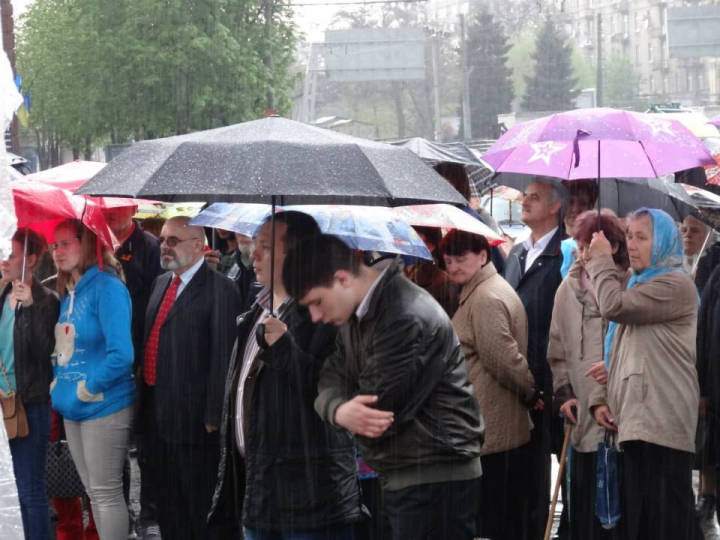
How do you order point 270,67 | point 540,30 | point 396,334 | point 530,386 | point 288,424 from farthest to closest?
point 540,30
point 270,67
point 530,386
point 288,424
point 396,334

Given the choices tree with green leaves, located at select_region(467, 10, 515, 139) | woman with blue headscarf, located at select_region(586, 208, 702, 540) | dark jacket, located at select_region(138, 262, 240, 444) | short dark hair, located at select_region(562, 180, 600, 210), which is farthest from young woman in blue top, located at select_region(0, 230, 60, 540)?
tree with green leaves, located at select_region(467, 10, 515, 139)

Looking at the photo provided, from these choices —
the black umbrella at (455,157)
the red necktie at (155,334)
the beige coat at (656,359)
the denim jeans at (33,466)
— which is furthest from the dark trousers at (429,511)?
the black umbrella at (455,157)

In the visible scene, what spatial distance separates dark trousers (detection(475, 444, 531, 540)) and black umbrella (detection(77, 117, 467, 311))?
2.08m

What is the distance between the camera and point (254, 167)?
3980mm

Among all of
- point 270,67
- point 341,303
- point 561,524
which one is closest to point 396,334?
point 341,303

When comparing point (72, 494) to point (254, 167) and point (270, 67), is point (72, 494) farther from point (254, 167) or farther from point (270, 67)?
point (270, 67)

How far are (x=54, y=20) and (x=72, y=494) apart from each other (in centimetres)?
3309

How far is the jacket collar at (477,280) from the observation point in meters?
5.77

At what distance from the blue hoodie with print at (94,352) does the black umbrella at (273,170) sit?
1566 mm

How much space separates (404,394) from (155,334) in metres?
2.67

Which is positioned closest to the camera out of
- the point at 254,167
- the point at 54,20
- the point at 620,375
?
the point at 254,167

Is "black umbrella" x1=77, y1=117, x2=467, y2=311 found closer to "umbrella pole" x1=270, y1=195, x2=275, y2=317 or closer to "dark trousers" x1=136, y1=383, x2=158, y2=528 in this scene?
"umbrella pole" x1=270, y1=195, x2=275, y2=317

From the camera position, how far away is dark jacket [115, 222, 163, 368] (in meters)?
7.44

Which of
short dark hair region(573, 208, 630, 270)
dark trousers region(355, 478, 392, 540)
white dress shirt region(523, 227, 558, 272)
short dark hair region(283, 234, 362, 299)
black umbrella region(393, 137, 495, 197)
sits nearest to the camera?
short dark hair region(283, 234, 362, 299)
